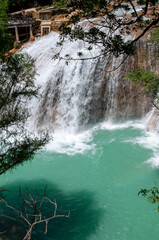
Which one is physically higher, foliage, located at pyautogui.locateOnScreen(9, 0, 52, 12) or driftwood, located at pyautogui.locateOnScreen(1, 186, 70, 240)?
foliage, located at pyautogui.locateOnScreen(9, 0, 52, 12)

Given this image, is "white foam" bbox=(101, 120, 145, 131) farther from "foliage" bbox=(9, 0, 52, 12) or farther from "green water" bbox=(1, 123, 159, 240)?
"foliage" bbox=(9, 0, 52, 12)

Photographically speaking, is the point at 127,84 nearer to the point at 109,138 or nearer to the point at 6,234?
the point at 109,138

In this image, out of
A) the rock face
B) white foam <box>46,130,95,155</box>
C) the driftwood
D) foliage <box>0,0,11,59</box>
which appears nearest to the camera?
the driftwood

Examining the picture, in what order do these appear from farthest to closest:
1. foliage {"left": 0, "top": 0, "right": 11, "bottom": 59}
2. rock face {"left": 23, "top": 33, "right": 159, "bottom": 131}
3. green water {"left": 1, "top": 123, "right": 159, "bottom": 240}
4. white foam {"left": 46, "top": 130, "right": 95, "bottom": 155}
Result: rock face {"left": 23, "top": 33, "right": 159, "bottom": 131}, white foam {"left": 46, "top": 130, "right": 95, "bottom": 155}, green water {"left": 1, "top": 123, "right": 159, "bottom": 240}, foliage {"left": 0, "top": 0, "right": 11, "bottom": 59}

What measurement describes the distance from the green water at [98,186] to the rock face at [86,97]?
1.30 meters

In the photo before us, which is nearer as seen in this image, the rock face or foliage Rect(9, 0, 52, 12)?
the rock face

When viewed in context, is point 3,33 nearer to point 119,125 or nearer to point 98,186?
point 98,186

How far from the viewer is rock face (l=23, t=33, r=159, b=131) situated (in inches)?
493

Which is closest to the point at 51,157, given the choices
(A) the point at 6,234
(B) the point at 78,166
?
(B) the point at 78,166

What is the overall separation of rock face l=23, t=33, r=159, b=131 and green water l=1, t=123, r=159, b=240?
4.27ft

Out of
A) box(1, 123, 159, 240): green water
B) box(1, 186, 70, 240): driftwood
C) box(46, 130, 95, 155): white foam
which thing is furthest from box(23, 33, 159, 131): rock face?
box(1, 186, 70, 240): driftwood

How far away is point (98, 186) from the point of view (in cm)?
852

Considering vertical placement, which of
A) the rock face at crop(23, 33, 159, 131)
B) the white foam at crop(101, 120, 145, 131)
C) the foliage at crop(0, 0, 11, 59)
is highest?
the foliage at crop(0, 0, 11, 59)

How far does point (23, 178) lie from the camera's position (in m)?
9.16
